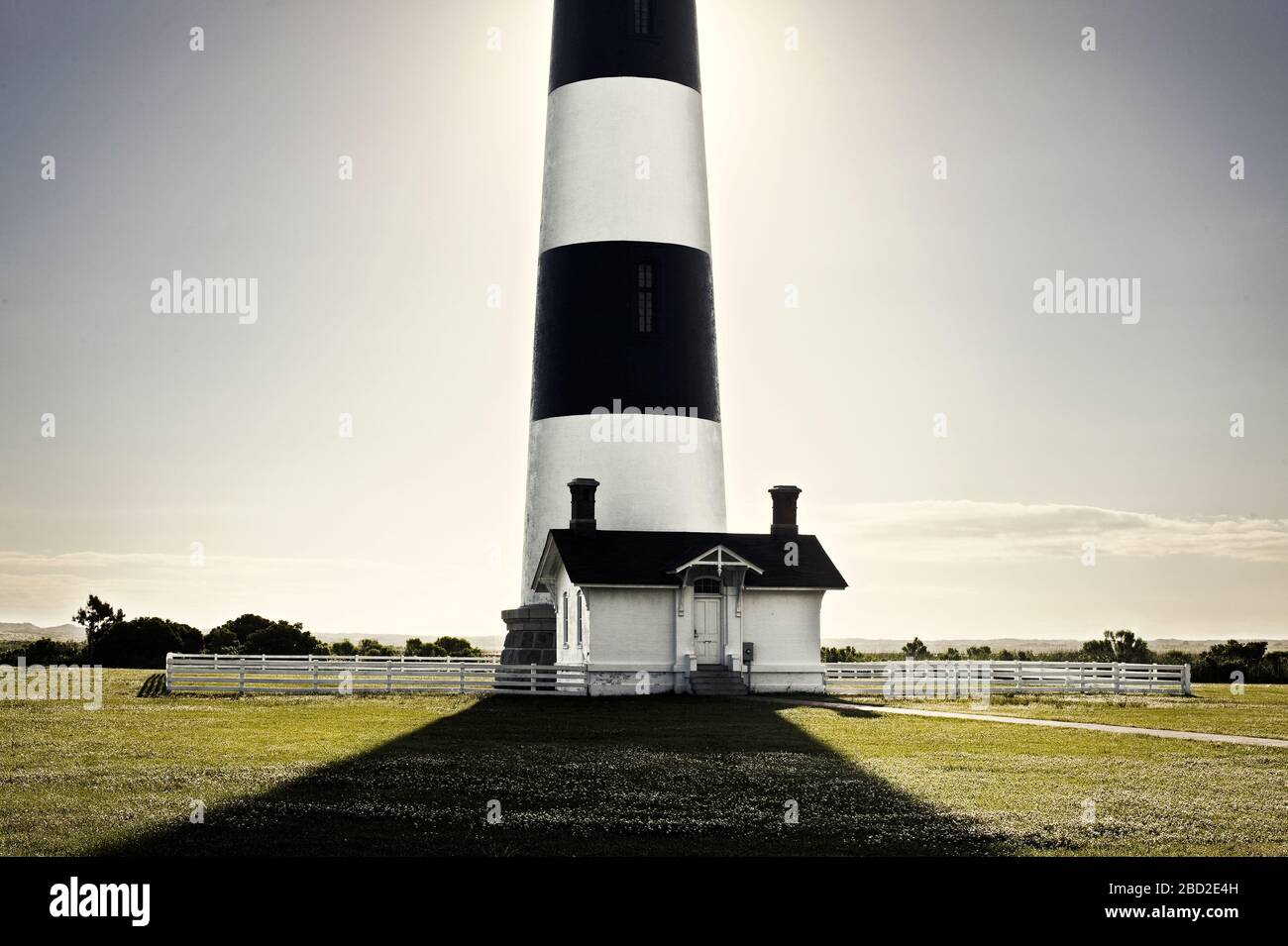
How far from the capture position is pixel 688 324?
34.0m

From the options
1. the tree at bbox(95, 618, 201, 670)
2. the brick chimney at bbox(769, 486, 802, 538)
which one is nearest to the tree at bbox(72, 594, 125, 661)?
the tree at bbox(95, 618, 201, 670)

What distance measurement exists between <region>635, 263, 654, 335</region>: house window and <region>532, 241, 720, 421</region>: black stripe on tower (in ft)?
0.07

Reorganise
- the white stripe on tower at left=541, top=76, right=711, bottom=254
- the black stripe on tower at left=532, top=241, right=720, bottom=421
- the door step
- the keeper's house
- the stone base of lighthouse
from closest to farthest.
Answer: the door step → the keeper's house → the black stripe on tower at left=532, top=241, right=720, bottom=421 → the white stripe on tower at left=541, top=76, right=711, bottom=254 → the stone base of lighthouse

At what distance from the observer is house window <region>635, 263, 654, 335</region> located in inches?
1319

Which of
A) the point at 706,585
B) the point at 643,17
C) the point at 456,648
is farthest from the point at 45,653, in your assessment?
the point at 643,17

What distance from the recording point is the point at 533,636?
118 feet

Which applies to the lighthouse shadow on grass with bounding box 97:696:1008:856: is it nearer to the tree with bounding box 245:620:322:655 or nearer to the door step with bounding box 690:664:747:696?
the door step with bounding box 690:664:747:696

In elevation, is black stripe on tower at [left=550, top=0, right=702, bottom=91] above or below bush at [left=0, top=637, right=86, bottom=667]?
above

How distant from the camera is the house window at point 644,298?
110ft

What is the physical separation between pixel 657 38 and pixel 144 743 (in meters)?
20.7

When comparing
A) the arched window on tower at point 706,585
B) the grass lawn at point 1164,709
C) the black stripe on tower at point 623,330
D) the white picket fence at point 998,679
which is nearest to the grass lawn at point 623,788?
the grass lawn at point 1164,709

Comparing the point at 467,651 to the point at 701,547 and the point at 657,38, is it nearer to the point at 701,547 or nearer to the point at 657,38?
the point at 701,547
